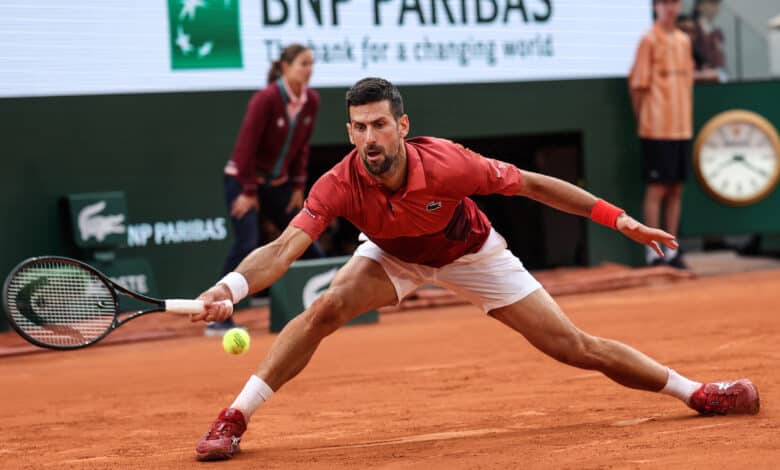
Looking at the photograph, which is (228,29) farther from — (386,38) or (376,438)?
(376,438)

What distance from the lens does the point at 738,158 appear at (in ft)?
38.1

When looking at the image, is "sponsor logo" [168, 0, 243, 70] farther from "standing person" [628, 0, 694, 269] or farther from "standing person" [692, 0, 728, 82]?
"standing person" [692, 0, 728, 82]

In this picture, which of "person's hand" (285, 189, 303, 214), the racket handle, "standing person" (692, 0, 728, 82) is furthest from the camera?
"standing person" (692, 0, 728, 82)

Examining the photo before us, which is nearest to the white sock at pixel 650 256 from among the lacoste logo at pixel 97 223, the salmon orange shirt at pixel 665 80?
the salmon orange shirt at pixel 665 80

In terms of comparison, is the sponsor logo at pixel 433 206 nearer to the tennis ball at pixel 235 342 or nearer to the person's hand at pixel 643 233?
the person's hand at pixel 643 233

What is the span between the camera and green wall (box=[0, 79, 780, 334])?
31.0 feet

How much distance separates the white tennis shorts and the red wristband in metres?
0.37

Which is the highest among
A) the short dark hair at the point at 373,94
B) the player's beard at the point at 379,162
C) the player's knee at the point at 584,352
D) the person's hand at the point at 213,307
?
the short dark hair at the point at 373,94

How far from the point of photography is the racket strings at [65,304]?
466 cm

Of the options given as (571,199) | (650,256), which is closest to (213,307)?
(571,199)

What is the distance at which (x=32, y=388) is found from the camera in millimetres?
7188

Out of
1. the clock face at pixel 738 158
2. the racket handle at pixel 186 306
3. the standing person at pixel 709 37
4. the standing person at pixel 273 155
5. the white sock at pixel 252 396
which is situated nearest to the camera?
the racket handle at pixel 186 306

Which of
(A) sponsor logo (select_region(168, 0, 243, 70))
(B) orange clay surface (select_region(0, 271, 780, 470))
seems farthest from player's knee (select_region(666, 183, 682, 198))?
(A) sponsor logo (select_region(168, 0, 243, 70))

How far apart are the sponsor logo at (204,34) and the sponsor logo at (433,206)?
549cm
